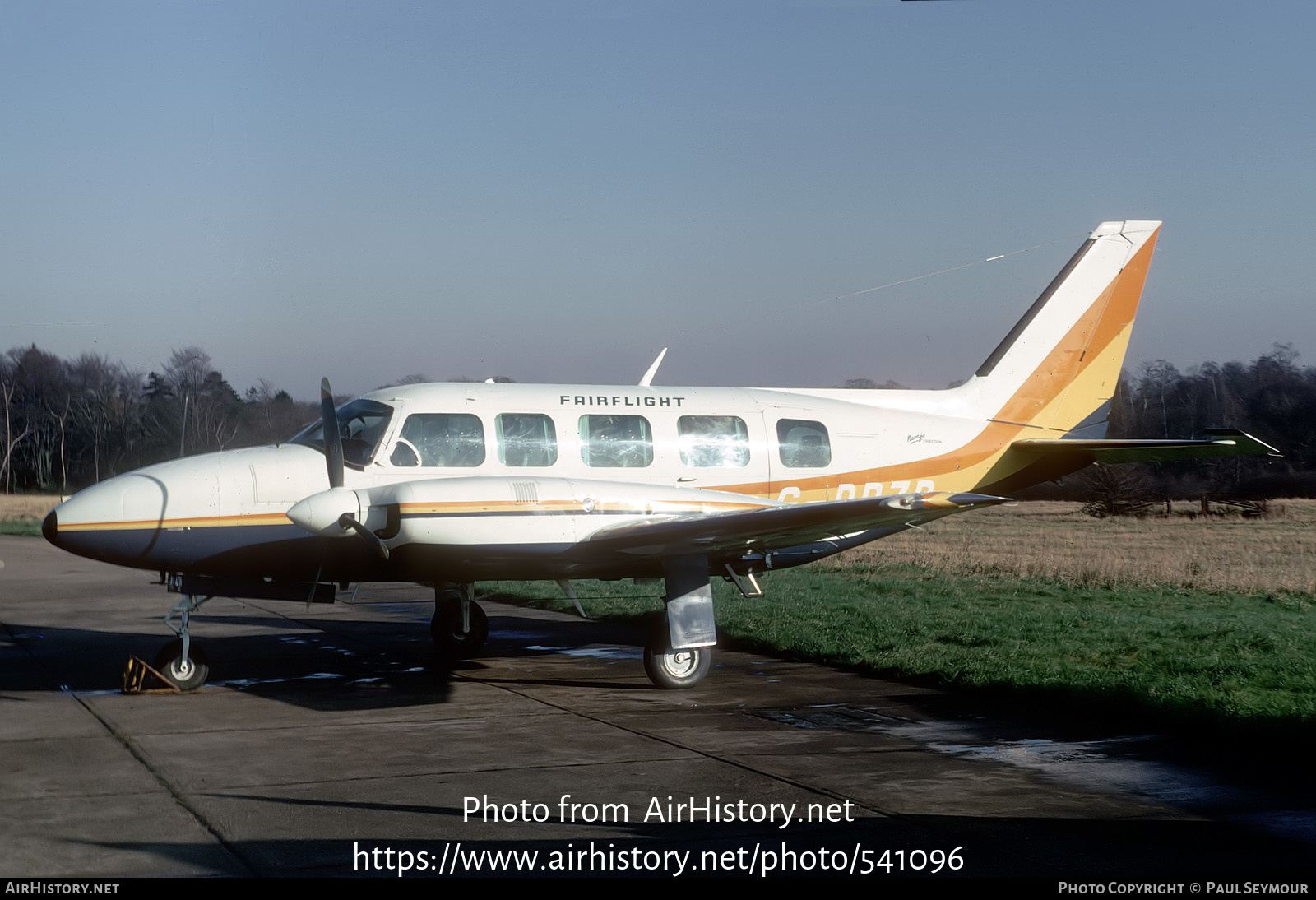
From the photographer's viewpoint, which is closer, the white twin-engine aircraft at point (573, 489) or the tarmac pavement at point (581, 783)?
the tarmac pavement at point (581, 783)

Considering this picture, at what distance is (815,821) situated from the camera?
6.77 meters

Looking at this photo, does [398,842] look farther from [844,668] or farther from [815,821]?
[844,668]

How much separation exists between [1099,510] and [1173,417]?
120 ft

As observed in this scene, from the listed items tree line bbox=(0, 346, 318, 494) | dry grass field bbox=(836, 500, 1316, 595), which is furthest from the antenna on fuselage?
tree line bbox=(0, 346, 318, 494)

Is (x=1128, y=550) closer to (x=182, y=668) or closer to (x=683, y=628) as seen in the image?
(x=683, y=628)

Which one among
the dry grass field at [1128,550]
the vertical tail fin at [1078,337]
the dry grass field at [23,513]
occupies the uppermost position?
the vertical tail fin at [1078,337]

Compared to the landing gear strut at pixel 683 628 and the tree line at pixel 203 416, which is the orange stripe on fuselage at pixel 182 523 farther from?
the tree line at pixel 203 416

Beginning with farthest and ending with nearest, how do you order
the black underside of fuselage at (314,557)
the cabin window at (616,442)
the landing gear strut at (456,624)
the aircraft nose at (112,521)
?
the landing gear strut at (456,624) → the cabin window at (616,442) → the black underside of fuselage at (314,557) → the aircraft nose at (112,521)

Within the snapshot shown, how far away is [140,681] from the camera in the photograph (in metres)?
11.1

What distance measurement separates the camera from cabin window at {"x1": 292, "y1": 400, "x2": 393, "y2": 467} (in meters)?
11.4

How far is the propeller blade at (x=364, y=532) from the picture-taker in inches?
397

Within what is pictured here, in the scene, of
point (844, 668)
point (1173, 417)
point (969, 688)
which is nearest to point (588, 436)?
point (844, 668)

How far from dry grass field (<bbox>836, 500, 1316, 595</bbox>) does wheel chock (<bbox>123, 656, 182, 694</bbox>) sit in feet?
52.1

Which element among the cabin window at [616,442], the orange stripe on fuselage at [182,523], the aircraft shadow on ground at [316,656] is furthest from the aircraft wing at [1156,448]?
the orange stripe on fuselage at [182,523]
